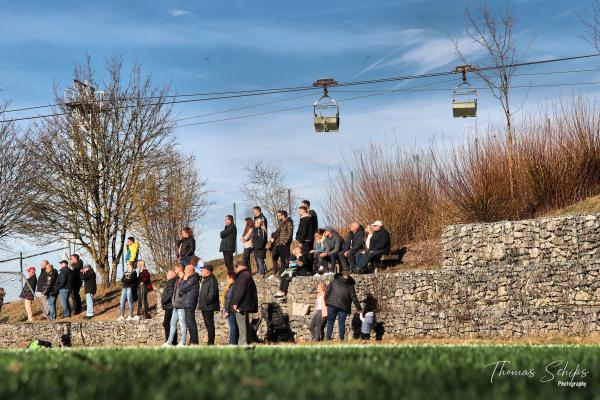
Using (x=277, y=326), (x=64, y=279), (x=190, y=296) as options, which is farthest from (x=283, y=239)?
(x=64, y=279)

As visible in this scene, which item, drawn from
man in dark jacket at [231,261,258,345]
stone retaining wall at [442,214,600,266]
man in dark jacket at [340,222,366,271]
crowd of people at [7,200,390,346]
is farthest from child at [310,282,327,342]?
stone retaining wall at [442,214,600,266]

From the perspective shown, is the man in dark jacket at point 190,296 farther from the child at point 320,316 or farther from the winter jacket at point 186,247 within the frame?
the winter jacket at point 186,247

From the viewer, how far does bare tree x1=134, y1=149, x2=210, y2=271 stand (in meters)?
38.9

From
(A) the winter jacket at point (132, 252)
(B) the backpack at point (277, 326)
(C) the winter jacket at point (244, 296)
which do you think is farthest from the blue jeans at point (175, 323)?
(A) the winter jacket at point (132, 252)

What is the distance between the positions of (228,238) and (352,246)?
3.55 m

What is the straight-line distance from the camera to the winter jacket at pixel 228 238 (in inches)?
1027

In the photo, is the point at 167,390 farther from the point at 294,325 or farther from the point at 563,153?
the point at 563,153

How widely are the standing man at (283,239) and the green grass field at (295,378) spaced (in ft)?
58.8

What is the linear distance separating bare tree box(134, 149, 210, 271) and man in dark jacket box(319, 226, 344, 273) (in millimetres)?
14513

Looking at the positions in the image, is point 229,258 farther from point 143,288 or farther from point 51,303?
point 51,303

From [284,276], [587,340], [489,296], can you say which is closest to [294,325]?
[284,276]

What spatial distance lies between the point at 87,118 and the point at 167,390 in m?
34.8

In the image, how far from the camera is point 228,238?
26.3 meters

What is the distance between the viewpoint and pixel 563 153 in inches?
1200
